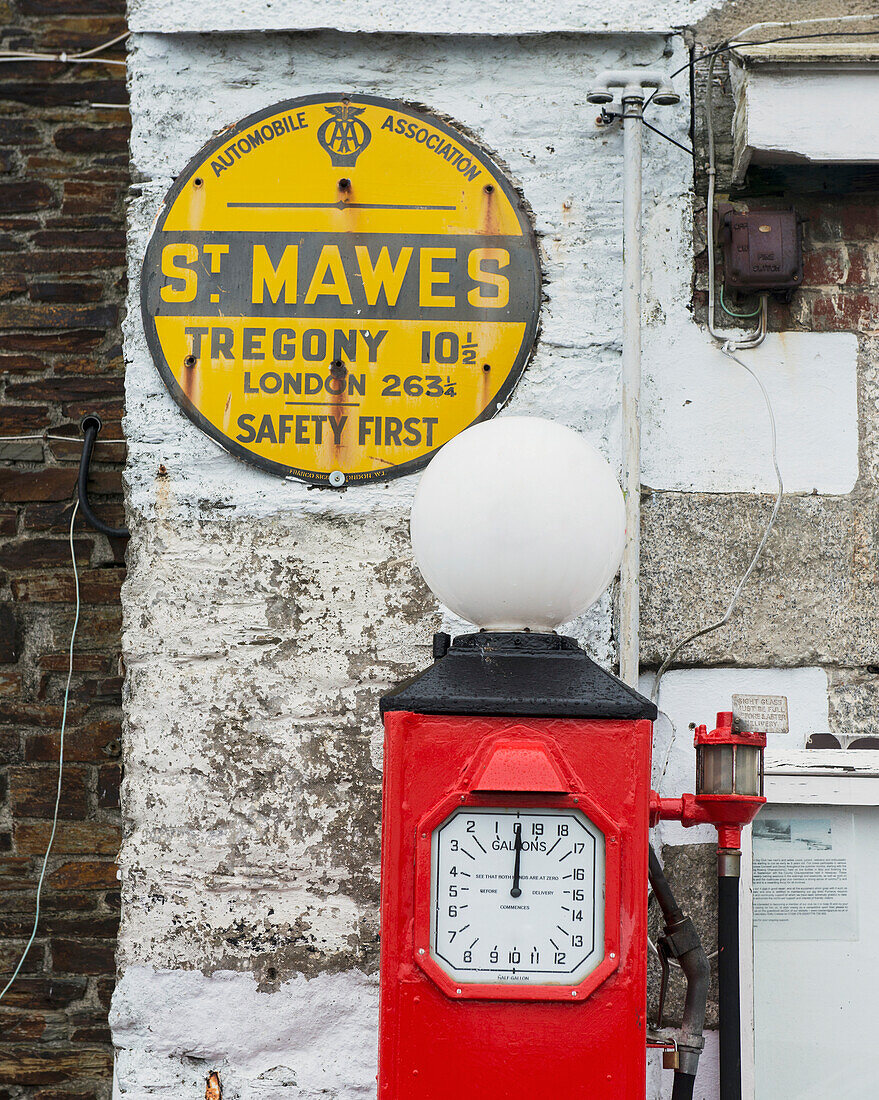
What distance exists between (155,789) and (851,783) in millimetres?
1542

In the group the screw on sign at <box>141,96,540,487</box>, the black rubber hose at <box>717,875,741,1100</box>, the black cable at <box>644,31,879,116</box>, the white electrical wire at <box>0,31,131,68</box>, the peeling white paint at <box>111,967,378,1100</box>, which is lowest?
the peeling white paint at <box>111,967,378,1100</box>

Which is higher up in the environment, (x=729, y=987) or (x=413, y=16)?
(x=413, y=16)

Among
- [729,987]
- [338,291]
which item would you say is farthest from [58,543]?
[729,987]

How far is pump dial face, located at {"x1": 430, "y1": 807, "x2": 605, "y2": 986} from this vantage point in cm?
158

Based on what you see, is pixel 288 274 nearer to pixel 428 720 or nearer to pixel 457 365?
pixel 457 365

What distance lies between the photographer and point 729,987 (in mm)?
2047

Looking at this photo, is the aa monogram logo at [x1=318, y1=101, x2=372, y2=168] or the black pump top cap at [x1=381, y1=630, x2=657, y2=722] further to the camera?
the aa monogram logo at [x1=318, y1=101, x2=372, y2=168]

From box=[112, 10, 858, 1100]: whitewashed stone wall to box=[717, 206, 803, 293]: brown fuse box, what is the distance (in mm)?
115

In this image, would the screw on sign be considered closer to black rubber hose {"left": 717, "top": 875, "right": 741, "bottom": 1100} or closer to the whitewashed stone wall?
the whitewashed stone wall

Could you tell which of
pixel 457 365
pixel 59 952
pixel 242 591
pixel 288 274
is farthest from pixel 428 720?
pixel 59 952

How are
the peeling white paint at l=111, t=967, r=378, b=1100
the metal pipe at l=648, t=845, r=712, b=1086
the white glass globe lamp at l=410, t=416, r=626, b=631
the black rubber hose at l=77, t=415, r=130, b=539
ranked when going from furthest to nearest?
the black rubber hose at l=77, t=415, r=130, b=539 → the peeling white paint at l=111, t=967, r=378, b=1100 → the metal pipe at l=648, t=845, r=712, b=1086 → the white glass globe lamp at l=410, t=416, r=626, b=631

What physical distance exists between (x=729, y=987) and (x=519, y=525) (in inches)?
43.1

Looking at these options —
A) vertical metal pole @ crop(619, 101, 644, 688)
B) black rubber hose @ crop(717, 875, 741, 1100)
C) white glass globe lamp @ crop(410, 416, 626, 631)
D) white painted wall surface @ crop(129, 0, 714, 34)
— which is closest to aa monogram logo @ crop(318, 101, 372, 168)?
white painted wall surface @ crop(129, 0, 714, 34)

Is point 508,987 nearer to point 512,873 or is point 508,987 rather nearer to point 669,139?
point 512,873
